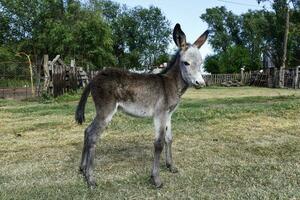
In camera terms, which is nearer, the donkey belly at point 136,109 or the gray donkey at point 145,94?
the gray donkey at point 145,94

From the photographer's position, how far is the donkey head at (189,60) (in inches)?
253

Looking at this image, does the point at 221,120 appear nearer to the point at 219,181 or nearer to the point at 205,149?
the point at 205,149

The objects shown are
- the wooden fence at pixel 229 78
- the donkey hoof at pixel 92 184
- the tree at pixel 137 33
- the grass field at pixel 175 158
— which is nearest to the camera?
the grass field at pixel 175 158

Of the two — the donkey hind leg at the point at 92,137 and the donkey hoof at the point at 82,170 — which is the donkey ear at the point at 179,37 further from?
the donkey hoof at the point at 82,170

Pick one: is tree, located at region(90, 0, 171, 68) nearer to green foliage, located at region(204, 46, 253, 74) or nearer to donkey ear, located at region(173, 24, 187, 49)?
green foliage, located at region(204, 46, 253, 74)

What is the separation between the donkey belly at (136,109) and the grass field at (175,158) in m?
0.96

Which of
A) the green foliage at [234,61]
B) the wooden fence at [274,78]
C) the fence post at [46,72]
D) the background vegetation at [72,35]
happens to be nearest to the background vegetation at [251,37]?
the green foliage at [234,61]

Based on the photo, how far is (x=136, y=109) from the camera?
Result: 21.4ft

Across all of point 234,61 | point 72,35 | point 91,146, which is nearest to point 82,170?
point 91,146

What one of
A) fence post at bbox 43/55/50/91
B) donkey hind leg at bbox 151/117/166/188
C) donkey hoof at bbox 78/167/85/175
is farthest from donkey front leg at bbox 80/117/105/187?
fence post at bbox 43/55/50/91

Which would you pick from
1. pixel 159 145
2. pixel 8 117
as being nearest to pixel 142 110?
pixel 159 145

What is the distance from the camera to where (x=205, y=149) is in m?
8.67

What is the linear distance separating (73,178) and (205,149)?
302 centimetres

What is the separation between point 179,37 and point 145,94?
97cm
